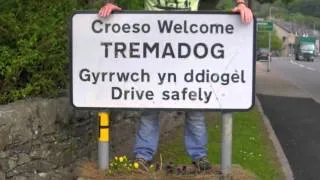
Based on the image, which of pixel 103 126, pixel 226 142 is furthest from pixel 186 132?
pixel 103 126

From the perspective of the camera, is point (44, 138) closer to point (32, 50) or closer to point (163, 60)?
point (32, 50)

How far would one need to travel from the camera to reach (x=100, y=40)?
4.38m

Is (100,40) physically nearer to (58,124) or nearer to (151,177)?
(151,177)

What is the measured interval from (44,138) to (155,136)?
3.57 feet

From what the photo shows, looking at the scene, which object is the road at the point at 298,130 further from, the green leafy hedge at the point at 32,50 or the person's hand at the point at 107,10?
the person's hand at the point at 107,10

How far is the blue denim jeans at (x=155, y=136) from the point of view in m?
4.72

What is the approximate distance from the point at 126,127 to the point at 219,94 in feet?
9.57

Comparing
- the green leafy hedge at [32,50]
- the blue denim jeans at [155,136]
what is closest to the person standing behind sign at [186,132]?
the blue denim jeans at [155,136]

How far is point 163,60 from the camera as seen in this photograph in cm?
439

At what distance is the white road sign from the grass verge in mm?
2078

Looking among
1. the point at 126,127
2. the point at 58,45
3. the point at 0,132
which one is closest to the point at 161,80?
the point at 0,132

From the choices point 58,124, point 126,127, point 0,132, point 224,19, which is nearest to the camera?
point 224,19

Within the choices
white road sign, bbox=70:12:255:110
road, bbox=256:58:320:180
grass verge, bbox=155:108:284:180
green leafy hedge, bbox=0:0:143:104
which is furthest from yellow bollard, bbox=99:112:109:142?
road, bbox=256:58:320:180

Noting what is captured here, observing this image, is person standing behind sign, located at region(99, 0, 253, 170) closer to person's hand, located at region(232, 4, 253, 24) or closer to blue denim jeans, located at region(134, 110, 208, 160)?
blue denim jeans, located at region(134, 110, 208, 160)
